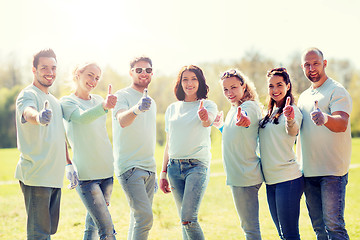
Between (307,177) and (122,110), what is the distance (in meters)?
1.94

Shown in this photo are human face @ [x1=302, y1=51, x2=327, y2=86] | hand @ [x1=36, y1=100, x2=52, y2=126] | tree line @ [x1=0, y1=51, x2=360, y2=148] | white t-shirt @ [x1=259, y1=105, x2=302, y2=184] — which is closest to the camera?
hand @ [x1=36, y1=100, x2=52, y2=126]

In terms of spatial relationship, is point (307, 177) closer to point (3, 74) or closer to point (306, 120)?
point (306, 120)

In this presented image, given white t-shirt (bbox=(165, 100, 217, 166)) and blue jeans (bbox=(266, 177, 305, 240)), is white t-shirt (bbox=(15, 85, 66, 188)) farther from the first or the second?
blue jeans (bbox=(266, 177, 305, 240))

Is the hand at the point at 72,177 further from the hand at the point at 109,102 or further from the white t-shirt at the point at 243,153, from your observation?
the white t-shirt at the point at 243,153

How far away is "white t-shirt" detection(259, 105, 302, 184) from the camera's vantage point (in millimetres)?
3754

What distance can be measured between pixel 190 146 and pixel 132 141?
57 cm

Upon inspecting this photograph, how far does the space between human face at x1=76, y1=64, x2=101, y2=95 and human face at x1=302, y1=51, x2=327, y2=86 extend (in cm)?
209

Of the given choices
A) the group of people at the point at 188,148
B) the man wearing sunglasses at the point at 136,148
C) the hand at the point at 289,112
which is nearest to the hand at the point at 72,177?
the group of people at the point at 188,148

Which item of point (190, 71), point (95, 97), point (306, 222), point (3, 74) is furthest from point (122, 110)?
point (3, 74)

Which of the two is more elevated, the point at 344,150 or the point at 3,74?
the point at 3,74

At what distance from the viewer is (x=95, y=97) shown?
4.28 meters

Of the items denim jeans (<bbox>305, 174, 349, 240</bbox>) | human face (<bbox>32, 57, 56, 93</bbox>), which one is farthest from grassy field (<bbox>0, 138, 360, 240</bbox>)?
human face (<bbox>32, 57, 56, 93</bbox>)

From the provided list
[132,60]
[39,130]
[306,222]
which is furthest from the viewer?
[306,222]

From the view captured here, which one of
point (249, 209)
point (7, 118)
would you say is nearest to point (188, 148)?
point (249, 209)
